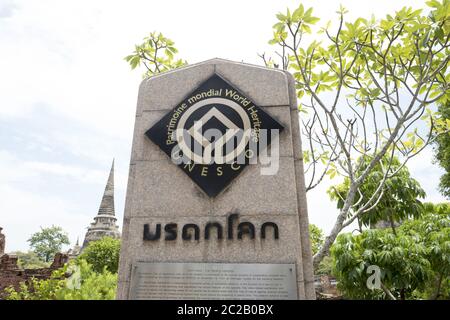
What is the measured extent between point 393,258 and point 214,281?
16.9ft

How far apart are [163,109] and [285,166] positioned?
1991mm

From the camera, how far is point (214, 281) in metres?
3.57

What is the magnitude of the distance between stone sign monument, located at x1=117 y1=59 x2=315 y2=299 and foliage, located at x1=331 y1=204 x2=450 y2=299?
411 centimetres

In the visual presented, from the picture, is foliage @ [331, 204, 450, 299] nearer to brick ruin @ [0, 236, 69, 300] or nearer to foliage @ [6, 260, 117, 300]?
foliage @ [6, 260, 117, 300]

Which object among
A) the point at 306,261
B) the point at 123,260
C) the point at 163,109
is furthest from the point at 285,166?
the point at 123,260

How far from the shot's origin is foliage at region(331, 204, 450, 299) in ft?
22.3

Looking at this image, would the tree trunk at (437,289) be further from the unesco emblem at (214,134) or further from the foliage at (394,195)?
the unesco emblem at (214,134)

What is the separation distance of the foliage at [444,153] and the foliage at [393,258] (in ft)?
33.7

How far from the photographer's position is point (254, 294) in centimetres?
341

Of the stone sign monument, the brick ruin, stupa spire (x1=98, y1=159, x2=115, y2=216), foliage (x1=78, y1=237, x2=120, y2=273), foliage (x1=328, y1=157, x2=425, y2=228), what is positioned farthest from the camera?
stupa spire (x1=98, y1=159, x2=115, y2=216)

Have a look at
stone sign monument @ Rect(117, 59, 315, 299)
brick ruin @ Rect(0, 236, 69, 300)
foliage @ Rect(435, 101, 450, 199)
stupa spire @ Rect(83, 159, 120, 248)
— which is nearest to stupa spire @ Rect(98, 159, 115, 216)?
stupa spire @ Rect(83, 159, 120, 248)

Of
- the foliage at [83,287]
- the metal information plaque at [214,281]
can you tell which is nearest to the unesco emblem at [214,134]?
the metal information plaque at [214,281]
